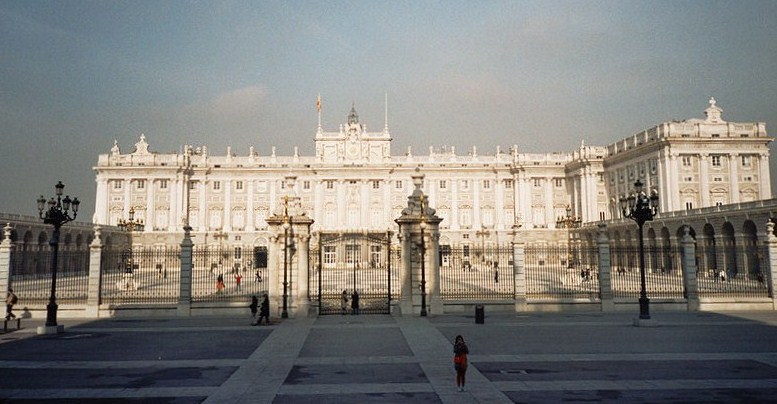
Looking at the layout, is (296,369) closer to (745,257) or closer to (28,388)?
(28,388)

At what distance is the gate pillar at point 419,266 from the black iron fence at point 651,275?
1036cm

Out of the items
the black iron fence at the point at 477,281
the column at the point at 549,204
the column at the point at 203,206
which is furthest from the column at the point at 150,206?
the column at the point at 549,204

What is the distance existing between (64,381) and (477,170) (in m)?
80.4

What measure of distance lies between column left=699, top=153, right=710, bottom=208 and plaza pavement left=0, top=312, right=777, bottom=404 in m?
46.6

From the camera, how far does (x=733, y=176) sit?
206 ft

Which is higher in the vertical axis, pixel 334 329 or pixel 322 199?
pixel 322 199

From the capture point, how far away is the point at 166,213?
86.4 m

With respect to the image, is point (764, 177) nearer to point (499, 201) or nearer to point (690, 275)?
point (499, 201)

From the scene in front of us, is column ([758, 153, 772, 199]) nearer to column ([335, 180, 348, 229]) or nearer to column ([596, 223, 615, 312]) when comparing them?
column ([596, 223, 615, 312])

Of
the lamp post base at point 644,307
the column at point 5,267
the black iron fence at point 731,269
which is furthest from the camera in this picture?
the black iron fence at point 731,269

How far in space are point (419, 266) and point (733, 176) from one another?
5511cm

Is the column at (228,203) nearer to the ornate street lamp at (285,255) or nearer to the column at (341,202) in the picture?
the column at (341,202)

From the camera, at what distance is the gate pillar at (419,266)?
23.4 metres

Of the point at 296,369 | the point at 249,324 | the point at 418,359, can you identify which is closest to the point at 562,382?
the point at 418,359
